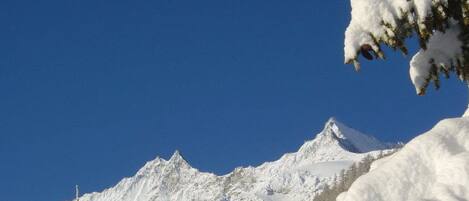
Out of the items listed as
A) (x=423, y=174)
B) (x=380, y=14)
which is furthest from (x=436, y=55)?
(x=423, y=174)

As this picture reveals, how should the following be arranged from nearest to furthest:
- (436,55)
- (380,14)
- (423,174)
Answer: (423,174) < (380,14) < (436,55)

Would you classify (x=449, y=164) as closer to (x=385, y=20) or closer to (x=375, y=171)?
(x=375, y=171)

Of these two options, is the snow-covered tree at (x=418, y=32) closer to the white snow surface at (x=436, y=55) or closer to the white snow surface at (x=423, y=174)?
the white snow surface at (x=436, y=55)

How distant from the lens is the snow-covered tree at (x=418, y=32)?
8047mm

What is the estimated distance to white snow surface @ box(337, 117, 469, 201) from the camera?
6.34 meters

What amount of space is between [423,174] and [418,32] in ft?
7.06

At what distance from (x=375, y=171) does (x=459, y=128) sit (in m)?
0.77

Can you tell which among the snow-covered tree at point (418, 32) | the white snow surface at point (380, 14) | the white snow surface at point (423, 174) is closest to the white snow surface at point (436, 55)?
the snow-covered tree at point (418, 32)

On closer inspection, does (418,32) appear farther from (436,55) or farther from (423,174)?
(423,174)

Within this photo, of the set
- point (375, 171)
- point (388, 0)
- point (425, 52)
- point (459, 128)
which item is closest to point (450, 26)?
point (425, 52)

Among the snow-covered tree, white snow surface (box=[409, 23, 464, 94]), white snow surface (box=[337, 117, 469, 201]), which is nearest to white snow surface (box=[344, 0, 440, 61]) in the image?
the snow-covered tree

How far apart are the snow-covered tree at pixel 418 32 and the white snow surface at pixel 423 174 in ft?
5.29

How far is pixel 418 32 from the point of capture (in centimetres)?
827

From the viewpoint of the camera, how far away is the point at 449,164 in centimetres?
646
